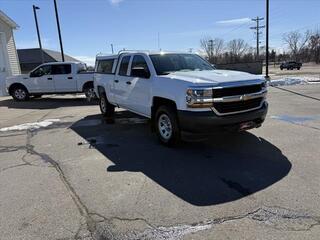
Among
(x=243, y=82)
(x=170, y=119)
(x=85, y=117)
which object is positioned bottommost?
(x=85, y=117)

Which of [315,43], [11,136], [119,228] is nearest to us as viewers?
[119,228]

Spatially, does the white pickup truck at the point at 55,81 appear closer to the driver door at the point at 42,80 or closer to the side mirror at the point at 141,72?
the driver door at the point at 42,80

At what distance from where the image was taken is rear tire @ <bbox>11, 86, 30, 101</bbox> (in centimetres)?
1683

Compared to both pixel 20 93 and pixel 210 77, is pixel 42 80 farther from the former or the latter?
pixel 210 77

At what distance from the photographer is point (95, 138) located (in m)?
7.60

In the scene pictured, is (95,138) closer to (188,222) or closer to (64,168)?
(64,168)

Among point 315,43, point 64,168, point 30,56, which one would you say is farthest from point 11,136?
point 315,43

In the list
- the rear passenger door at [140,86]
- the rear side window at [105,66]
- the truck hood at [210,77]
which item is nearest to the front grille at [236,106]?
the truck hood at [210,77]

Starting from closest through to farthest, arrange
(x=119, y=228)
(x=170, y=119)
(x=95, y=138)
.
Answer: (x=119, y=228), (x=170, y=119), (x=95, y=138)

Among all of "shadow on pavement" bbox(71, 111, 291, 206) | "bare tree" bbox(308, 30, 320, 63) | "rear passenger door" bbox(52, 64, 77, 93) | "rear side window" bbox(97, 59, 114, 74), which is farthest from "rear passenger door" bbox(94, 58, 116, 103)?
"bare tree" bbox(308, 30, 320, 63)

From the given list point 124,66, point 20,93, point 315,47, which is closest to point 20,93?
point 20,93

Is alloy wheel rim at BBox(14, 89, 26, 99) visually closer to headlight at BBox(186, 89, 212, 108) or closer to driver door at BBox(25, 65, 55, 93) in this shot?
driver door at BBox(25, 65, 55, 93)

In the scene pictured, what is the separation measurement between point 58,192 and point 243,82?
11.7ft

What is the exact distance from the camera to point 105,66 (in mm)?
9812
